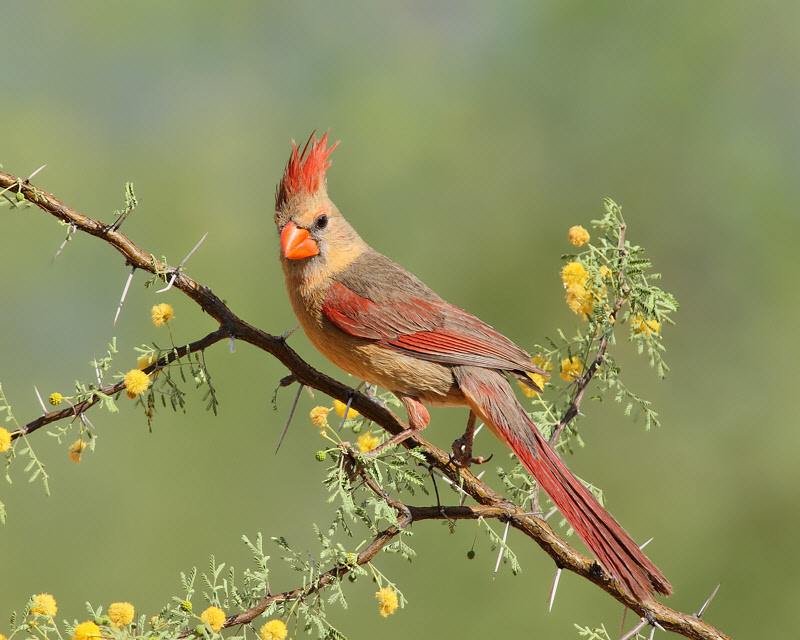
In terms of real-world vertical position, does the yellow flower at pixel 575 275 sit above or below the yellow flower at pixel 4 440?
above

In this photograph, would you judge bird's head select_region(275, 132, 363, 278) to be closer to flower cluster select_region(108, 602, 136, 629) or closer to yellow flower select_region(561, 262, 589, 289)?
yellow flower select_region(561, 262, 589, 289)

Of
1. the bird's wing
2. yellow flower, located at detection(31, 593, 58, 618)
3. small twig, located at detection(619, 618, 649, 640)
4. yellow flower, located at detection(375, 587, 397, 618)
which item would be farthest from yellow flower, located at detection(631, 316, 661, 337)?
yellow flower, located at detection(31, 593, 58, 618)

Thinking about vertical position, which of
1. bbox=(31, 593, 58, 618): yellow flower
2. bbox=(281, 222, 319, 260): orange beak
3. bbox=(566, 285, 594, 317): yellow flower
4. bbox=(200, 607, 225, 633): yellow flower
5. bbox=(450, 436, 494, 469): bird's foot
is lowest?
bbox=(200, 607, 225, 633): yellow flower

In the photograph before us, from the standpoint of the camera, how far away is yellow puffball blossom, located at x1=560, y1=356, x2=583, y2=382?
2314 millimetres

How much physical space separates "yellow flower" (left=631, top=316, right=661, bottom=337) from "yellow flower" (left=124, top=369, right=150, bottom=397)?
1.24 m

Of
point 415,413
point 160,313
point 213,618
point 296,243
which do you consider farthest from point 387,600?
point 296,243

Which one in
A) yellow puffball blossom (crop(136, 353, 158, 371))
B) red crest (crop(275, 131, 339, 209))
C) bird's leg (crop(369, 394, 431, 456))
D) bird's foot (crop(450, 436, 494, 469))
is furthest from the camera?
red crest (crop(275, 131, 339, 209))

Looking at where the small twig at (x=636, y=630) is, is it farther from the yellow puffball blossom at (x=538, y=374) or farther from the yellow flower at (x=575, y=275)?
the yellow flower at (x=575, y=275)

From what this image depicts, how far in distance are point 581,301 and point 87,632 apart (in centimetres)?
145

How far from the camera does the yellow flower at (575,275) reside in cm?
221

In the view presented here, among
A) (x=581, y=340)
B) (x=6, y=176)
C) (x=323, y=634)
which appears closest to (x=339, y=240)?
(x=581, y=340)

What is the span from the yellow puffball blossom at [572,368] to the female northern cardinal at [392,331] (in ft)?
0.25

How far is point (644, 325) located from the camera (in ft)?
7.25

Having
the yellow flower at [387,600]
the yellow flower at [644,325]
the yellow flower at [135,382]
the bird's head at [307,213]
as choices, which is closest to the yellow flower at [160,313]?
the yellow flower at [135,382]
